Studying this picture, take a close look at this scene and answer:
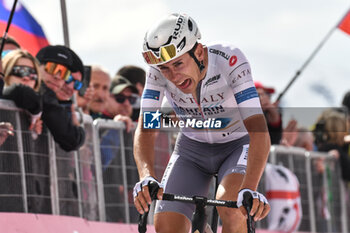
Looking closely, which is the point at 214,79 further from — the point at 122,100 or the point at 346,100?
the point at 346,100

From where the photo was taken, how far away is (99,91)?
10.4 metres

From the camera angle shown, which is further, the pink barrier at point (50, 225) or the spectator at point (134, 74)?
the spectator at point (134, 74)

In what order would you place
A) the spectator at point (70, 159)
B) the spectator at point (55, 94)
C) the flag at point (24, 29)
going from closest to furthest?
the spectator at point (55, 94), the spectator at point (70, 159), the flag at point (24, 29)

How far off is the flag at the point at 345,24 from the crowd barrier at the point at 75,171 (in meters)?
3.37

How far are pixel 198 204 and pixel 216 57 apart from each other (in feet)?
4.15

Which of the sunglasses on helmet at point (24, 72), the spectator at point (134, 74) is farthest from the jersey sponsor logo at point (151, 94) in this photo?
the spectator at point (134, 74)

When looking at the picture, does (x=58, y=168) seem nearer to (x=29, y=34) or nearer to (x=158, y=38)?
(x=29, y=34)

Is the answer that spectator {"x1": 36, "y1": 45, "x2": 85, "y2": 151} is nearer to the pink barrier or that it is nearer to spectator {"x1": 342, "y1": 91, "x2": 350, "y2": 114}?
the pink barrier

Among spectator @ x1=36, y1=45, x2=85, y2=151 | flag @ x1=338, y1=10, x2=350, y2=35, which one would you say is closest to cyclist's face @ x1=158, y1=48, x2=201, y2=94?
spectator @ x1=36, y1=45, x2=85, y2=151

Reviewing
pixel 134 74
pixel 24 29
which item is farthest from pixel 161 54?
pixel 134 74

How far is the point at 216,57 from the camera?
23.6 feet

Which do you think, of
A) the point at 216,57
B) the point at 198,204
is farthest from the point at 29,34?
the point at 198,204

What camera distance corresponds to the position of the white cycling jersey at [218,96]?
6.97 m

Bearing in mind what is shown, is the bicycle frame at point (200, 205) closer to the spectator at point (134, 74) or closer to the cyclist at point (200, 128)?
the cyclist at point (200, 128)
